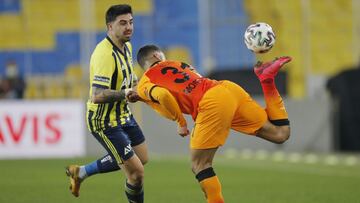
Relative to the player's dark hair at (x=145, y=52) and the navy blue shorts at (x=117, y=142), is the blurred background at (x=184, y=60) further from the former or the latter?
the player's dark hair at (x=145, y=52)

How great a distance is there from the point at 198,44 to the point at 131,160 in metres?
15.1

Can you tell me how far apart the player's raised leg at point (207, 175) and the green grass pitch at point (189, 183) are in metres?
2.65

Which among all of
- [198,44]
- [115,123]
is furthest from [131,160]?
[198,44]

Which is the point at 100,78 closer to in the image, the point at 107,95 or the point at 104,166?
the point at 107,95

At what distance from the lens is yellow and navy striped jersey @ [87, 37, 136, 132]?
8961 millimetres

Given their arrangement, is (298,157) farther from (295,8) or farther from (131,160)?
(131,160)

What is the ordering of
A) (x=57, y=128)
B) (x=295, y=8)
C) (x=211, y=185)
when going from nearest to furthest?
(x=211, y=185) < (x=57, y=128) < (x=295, y=8)

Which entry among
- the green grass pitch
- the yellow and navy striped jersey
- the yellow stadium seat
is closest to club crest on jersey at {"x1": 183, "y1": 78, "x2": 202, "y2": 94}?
the yellow and navy striped jersey

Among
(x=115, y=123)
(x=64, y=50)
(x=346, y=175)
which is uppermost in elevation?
(x=64, y=50)

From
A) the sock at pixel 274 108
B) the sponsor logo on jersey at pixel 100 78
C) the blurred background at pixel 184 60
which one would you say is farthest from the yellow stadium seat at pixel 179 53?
the sponsor logo on jersey at pixel 100 78

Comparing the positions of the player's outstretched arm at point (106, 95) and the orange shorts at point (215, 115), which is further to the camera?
the player's outstretched arm at point (106, 95)

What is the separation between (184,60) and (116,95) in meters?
15.1

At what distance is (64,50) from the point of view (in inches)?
985

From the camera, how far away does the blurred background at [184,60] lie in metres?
20.6
